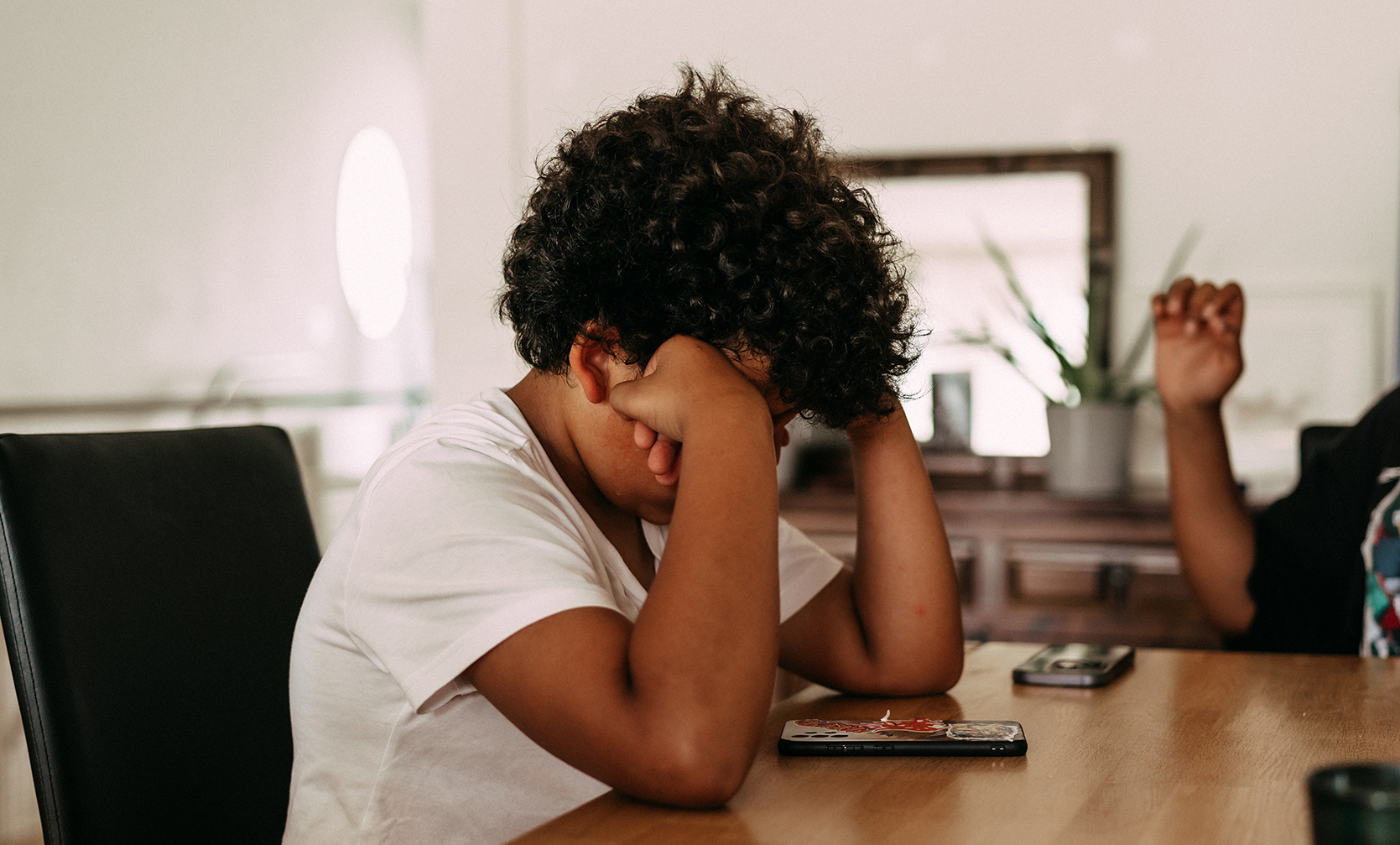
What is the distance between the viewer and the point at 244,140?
303 cm

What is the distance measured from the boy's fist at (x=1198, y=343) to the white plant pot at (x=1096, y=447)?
3.36 feet

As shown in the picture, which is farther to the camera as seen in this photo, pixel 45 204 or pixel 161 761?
pixel 45 204

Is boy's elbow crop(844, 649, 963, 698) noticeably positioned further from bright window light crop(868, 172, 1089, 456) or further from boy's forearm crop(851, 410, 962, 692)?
bright window light crop(868, 172, 1089, 456)

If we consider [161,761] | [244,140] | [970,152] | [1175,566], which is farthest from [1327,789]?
[244,140]

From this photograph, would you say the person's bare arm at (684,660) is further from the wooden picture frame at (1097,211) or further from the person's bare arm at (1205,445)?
the wooden picture frame at (1097,211)

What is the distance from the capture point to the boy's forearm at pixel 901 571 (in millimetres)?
1076

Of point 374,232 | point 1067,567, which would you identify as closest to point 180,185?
point 374,232

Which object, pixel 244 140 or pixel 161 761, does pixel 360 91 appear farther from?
pixel 161 761

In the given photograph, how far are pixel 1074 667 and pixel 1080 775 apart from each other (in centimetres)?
36

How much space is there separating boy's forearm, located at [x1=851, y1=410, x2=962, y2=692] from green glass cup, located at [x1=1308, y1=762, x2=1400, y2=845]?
0.66 meters

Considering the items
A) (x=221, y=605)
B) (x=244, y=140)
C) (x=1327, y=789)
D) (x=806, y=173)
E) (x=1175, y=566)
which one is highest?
(x=244, y=140)

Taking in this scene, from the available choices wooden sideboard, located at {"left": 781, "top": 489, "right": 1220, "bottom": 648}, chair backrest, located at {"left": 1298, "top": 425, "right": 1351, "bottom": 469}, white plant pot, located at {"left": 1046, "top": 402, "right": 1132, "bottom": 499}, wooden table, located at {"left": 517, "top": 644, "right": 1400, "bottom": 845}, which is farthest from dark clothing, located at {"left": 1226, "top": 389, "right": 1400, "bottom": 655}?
white plant pot, located at {"left": 1046, "top": 402, "right": 1132, "bottom": 499}

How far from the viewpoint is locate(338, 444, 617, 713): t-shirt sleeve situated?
759 mm

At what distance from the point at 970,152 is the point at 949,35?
0.33 metres
